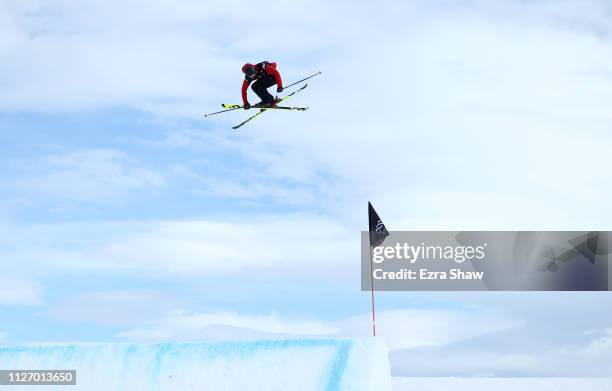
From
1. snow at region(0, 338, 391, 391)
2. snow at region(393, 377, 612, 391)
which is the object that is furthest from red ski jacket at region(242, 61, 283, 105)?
snow at region(393, 377, 612, 391)

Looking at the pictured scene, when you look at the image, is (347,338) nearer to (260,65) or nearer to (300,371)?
(300,371)

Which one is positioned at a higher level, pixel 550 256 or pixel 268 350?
pixel 550 256

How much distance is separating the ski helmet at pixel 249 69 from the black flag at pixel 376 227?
591 centimetres

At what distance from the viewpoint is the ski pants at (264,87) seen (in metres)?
24.9

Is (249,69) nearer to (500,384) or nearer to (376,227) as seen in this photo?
(376,227)

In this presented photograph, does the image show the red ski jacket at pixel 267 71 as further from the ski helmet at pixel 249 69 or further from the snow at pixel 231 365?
the snow at pixel 231 365

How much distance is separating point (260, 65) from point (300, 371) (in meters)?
9.78

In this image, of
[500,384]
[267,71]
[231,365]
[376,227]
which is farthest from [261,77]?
[500,384]

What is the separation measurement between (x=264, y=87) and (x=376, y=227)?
6396 mm

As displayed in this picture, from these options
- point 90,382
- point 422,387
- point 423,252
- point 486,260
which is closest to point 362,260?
point 423,252

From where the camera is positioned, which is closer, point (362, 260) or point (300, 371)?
point (300, 371)

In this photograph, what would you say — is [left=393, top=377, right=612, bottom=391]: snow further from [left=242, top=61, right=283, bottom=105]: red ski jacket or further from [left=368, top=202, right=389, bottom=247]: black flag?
[left=242, top=61, right=283, bottom=105]: red ski jacket

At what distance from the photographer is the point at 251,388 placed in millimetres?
19891

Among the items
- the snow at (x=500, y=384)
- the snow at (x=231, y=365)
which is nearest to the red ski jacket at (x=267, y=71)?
the snow at (x=231, y=365)
